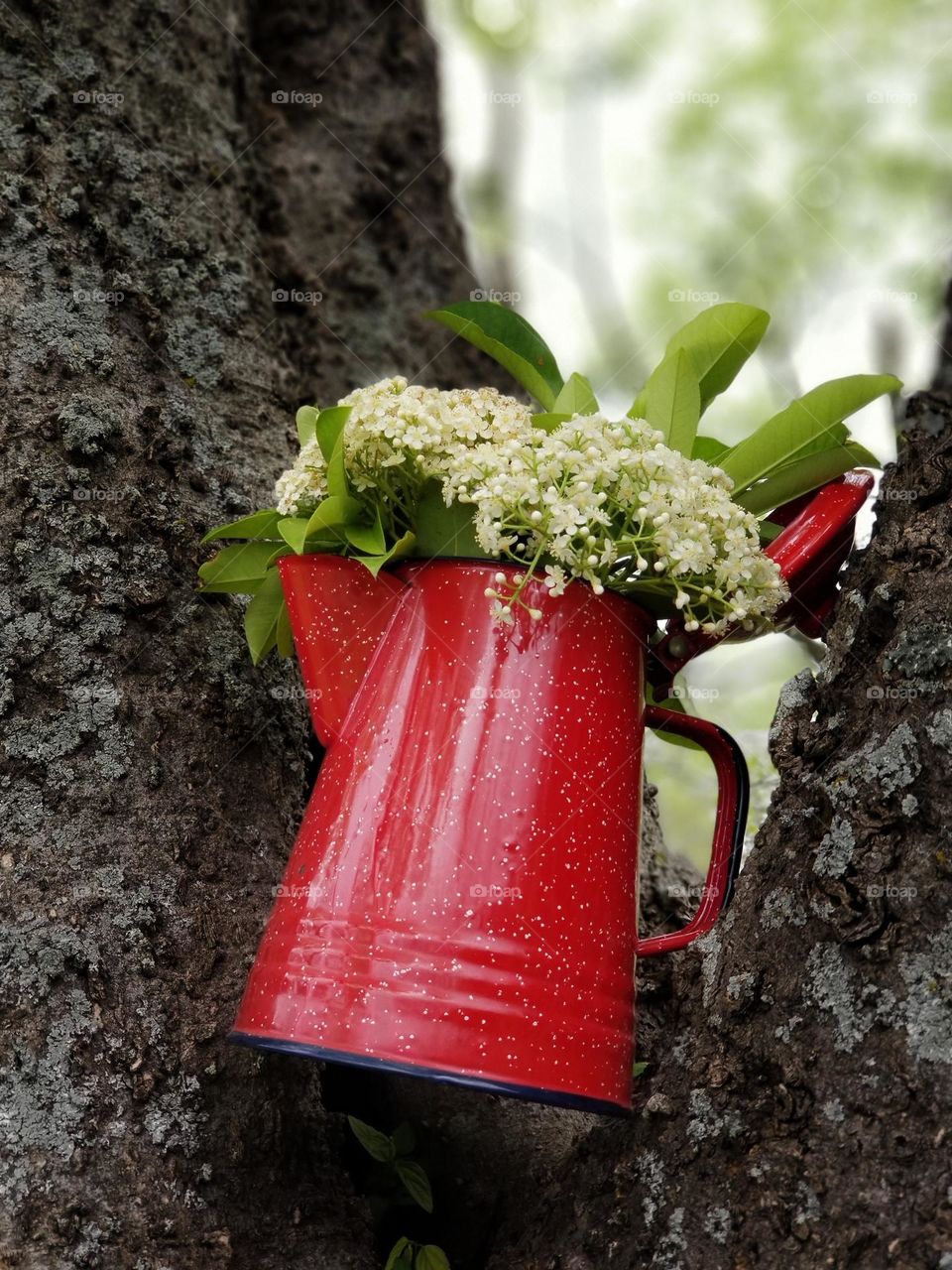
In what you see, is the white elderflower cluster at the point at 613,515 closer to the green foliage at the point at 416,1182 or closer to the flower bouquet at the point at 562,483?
the flower bouquet at the point at 562,483

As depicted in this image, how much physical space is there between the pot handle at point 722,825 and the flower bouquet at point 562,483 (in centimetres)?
14

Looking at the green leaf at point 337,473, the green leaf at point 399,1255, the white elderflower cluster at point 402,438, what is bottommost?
the green leaf at point 399,1255

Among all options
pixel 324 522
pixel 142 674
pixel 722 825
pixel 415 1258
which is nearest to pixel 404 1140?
pixel 415 1258

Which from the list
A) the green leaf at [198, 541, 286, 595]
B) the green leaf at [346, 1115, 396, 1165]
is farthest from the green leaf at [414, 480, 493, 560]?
the green leaf at [346, 1115, 396, 1165]

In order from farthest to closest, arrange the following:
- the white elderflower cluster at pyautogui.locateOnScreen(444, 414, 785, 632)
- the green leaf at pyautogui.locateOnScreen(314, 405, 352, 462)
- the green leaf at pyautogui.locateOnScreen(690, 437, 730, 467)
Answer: the green leaf at pyautogui.locateOnScreen(690, 437, 730, 467) → the green leaf at pyautogui.locateOnScreen(314, 405, 352, 462) → the white elderflower cluster at pyautogui.locateOnScreen(444, 414, 785, 632)

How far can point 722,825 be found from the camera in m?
1.25

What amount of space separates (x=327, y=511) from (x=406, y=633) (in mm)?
165

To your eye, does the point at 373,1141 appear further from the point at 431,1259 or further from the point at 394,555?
the point at 394,555

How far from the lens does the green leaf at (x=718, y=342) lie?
1286mm

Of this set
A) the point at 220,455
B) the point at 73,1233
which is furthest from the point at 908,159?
the point at 73,1233

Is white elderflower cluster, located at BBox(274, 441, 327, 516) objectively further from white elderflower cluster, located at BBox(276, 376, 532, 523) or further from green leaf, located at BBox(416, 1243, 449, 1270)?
green leaf, located at BBox(416, 1243, 449, 1270)

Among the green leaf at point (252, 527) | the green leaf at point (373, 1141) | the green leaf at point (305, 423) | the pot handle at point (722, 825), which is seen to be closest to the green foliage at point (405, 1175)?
the green leaf at point (373, 1141)

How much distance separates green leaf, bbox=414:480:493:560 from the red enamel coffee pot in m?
0.02

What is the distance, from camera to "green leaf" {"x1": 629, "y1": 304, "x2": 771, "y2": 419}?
1.29 m
